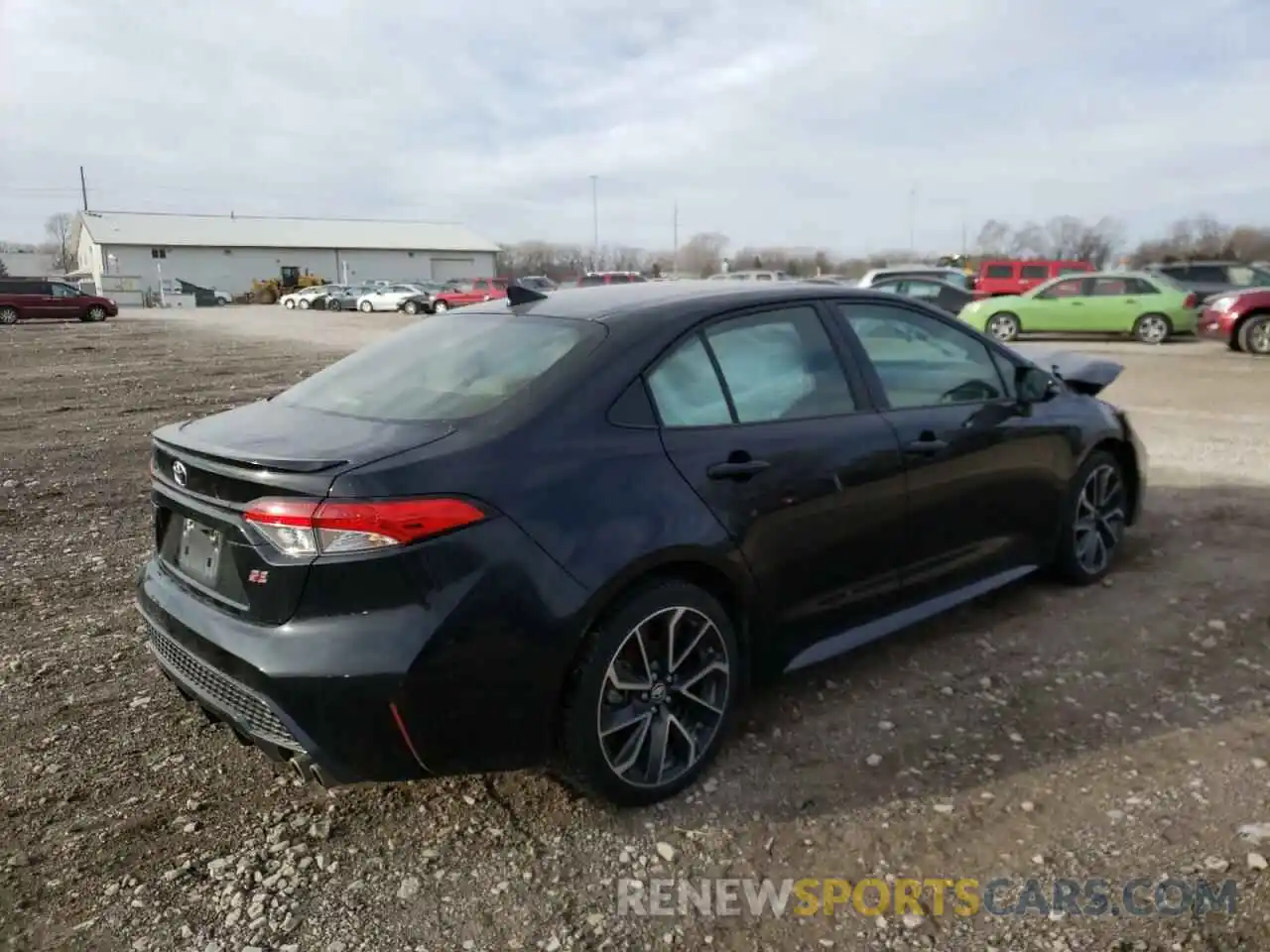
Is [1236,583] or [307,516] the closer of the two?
[307,516]

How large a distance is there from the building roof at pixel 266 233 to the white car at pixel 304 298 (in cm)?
2575

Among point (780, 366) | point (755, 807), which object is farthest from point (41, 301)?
point (755, 807)

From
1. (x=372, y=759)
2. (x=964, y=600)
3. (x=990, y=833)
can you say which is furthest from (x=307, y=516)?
(x=964, y=600)

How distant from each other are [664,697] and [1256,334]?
17.0m

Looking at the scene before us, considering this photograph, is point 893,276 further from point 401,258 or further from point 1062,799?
point 401,258

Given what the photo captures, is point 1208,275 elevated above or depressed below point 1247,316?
above

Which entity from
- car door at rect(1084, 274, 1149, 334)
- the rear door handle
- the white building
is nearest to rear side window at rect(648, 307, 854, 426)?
the rear door handle

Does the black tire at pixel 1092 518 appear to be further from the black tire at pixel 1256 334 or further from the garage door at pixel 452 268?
the garage door at pixel 452 268

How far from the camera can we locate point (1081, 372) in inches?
198

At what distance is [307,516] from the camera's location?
2.49 meters

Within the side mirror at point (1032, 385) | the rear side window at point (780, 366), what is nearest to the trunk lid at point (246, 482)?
the rear side window at point (780, 366)

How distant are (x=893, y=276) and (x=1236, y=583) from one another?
17.3 m

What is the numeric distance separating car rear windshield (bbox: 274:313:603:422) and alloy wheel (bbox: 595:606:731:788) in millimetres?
872

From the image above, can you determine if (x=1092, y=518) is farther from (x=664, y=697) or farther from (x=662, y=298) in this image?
(x=664, y=697)
